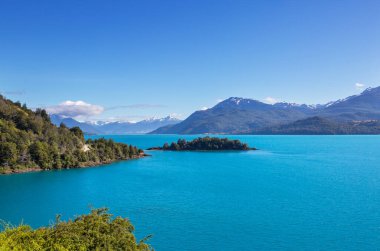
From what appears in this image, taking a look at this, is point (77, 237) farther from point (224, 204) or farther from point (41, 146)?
point (41, 146)

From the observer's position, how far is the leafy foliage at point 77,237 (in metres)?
25.2

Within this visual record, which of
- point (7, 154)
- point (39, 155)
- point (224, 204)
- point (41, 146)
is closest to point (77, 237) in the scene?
point (224, 204)

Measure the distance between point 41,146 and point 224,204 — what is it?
3169 inches

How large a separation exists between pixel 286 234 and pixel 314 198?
82.2 ft

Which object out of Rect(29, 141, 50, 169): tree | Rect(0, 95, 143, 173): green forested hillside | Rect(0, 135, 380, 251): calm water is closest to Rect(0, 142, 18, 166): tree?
Rect(0, 95, 143, 173): green forested hillside

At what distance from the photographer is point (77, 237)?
2625 centimetres

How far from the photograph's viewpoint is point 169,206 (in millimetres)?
61625

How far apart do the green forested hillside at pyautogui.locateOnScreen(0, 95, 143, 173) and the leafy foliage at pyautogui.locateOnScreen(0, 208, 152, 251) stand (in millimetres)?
89799

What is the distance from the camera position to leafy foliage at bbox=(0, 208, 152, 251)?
82.6 feet

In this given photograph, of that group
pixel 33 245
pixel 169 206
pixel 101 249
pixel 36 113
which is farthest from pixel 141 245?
pixel 36 113

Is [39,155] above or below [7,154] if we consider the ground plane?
below

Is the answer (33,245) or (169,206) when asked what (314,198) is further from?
(33,245)

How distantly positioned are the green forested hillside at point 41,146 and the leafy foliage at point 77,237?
8980cm

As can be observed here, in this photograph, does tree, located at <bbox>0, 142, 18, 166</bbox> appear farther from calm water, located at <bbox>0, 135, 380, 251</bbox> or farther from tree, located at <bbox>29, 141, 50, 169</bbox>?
calm water, located at <bbox>0, 135, 380, 251</bbox>
